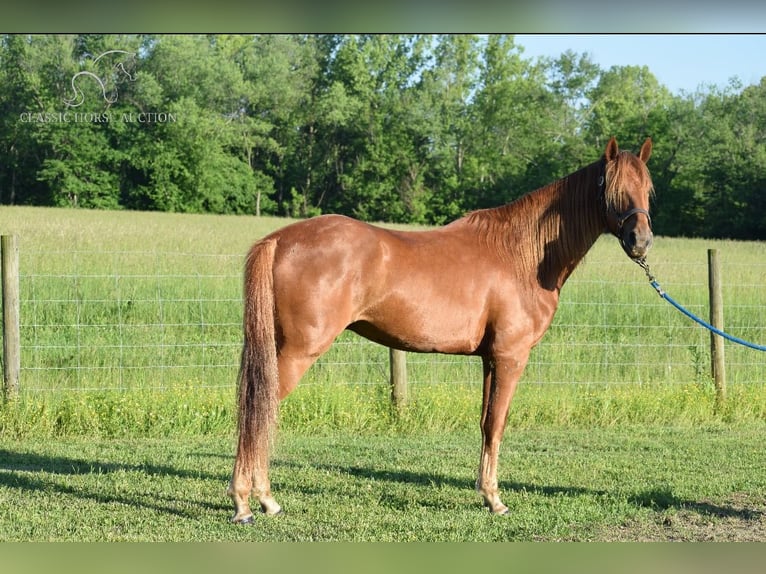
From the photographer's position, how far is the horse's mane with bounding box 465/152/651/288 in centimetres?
486

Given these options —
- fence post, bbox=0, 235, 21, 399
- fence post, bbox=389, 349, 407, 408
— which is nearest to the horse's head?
fence post, bbox=389, 349, 407, 408

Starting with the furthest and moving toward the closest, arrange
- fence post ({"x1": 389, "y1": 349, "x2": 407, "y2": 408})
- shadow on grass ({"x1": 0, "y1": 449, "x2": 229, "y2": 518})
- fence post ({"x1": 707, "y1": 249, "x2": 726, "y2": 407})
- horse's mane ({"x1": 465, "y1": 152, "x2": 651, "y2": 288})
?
fence post ({"x1": 707, "y1": 249, "x2": 726, "y2": 407})
fence post ({"x1": 389, "y1": 349, "x2": 407, "y2": 408})
horse's mane ({"x1": 465, "y1": 152, "x2": 651, "y2": 288})
shadow on grass ({"x1": 0, "y1": 449, "x2": 229, "y2": 518})

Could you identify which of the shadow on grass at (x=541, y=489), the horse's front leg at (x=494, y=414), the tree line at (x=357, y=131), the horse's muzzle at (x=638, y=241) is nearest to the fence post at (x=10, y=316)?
the shadow on grass at (x=541, y=489)

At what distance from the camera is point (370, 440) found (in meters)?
6.85

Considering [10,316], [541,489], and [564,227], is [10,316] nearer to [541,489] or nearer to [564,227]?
[541,489]

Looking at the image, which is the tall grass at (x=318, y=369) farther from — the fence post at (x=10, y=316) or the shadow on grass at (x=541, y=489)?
the shadow on grass at (x=541, y=489)

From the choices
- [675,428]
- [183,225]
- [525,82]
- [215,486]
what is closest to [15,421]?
[215,486]

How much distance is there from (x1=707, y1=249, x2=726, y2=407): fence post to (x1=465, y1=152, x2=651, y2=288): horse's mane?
4.12 m

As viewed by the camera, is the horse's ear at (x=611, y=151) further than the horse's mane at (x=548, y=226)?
No

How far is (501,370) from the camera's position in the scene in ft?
15.7

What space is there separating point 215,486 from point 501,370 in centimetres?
206

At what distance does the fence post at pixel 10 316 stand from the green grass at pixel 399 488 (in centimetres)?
90

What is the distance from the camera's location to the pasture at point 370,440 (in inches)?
173

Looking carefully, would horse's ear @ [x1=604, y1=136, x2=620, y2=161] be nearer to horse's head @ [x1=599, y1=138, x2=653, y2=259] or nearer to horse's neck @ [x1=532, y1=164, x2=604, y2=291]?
horse's head @ [x1=599, y1=138, x2=653, y2=259]
